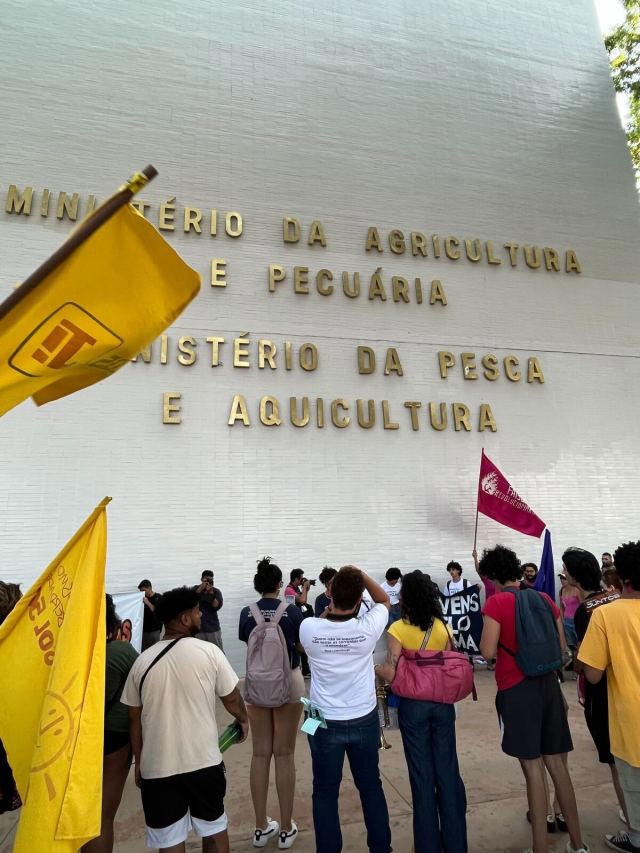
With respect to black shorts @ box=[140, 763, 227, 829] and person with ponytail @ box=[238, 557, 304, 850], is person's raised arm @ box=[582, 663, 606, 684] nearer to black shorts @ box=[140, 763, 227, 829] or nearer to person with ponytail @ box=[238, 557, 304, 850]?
person with ponytail @ box=[238, 557, 304, 850]

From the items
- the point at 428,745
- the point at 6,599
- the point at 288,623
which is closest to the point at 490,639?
the point at 428,745

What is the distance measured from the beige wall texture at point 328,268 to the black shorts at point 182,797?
5.10 metres

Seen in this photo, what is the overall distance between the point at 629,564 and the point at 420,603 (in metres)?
1.06

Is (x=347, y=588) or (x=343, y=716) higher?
(x=347, y=588)

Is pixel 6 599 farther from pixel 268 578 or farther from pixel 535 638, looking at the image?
pixel 535 638

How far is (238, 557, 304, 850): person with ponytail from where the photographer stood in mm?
3264

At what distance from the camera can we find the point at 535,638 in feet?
9.70

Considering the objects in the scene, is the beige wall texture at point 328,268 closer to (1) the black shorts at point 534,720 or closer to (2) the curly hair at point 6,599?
(2) the curly hair at point 6,599

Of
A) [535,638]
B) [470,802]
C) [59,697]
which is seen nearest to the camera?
[59,697]

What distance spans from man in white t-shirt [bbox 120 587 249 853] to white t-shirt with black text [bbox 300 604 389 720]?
48cm

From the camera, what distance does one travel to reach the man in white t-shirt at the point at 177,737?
7.96 ft

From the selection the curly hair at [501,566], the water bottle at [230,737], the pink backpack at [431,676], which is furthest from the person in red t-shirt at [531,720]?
the water bottle at [230,737]

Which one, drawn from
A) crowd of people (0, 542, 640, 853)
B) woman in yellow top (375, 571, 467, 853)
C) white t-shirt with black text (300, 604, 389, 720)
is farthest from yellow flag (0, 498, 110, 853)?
woman in yellow top (375, 571, 467, 853)

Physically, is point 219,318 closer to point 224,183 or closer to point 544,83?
point 224,183
